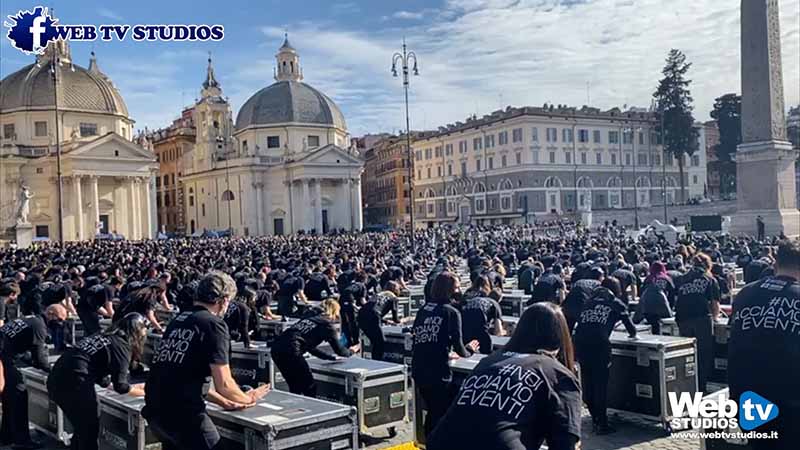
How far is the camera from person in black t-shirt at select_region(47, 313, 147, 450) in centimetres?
645

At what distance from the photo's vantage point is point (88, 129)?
77.1 meters

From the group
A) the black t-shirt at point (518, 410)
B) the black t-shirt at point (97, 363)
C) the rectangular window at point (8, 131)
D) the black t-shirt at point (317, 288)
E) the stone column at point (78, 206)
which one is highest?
the rectangular window at point (8, 131)

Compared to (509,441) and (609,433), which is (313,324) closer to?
(609,433)

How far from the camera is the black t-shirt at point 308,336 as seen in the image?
8258mm

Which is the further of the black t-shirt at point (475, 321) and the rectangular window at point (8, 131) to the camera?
the rectangular window at point (8, 131)

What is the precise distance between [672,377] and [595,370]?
114 cm

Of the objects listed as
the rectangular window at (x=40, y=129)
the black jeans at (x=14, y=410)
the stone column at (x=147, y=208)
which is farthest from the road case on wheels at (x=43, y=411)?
the rectangular window at (x=40, y=129)

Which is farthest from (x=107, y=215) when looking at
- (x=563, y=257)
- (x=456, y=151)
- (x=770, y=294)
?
(x=770, y=294)

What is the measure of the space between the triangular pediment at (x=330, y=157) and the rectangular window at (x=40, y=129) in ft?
85.5

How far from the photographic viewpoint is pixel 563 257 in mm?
20703

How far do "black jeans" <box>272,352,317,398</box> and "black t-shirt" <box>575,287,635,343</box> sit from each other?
10.2ft

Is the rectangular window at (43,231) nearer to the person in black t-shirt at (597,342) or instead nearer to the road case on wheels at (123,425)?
the road case on wheels at (123,425)

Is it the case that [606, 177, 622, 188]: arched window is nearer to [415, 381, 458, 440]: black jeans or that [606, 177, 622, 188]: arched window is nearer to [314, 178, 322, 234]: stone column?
[314, 178, 322, 234]: stone column

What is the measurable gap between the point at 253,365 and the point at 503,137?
76.2 metres
